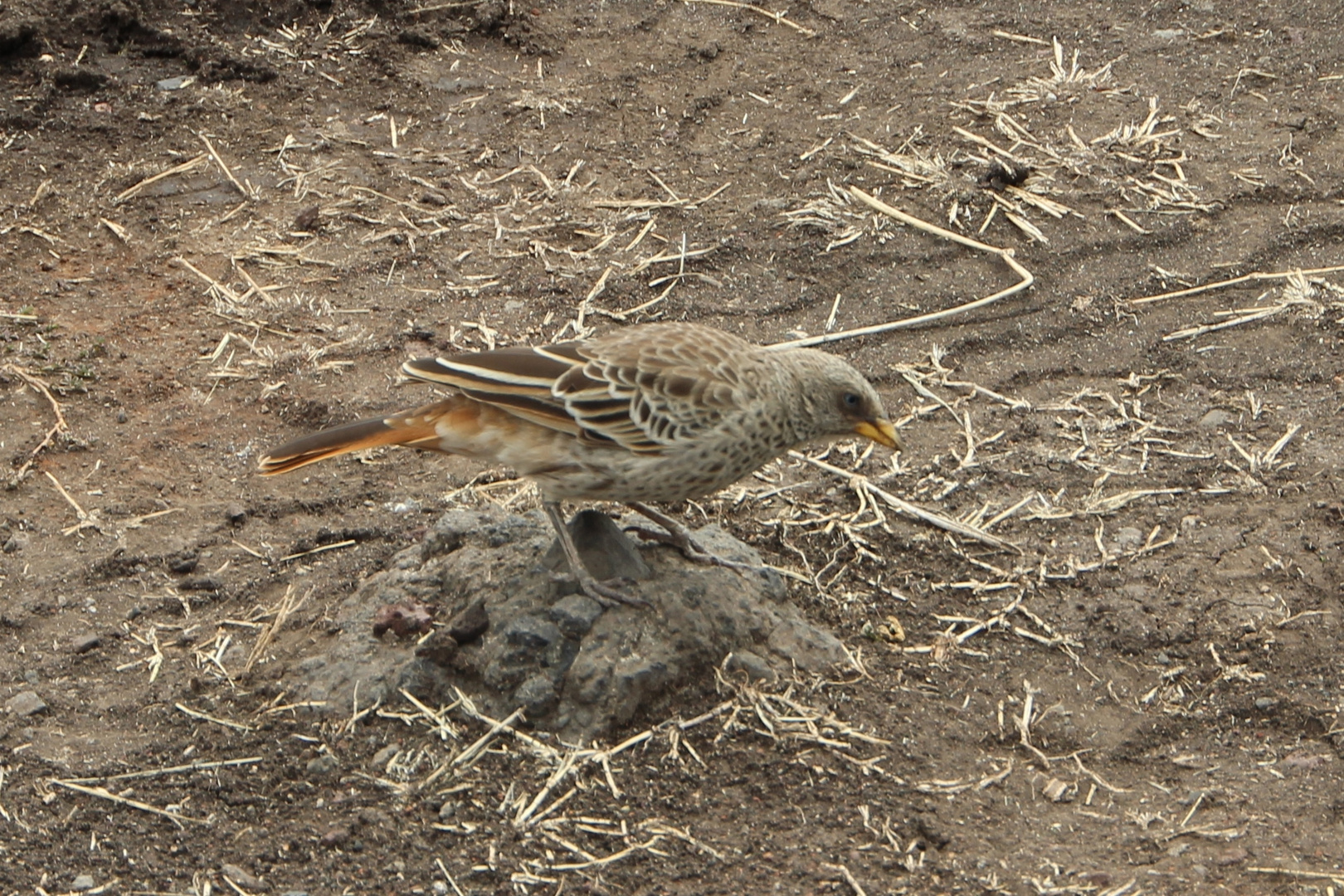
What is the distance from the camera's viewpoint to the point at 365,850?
4.37m

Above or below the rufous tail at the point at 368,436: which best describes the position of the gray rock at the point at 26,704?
below

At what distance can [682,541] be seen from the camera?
526 centimetres

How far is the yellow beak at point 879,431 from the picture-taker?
522 centimetres

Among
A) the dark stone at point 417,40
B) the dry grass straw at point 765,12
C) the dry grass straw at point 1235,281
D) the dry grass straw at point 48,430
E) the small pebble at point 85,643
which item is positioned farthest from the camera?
the dry grass straw at point 765,12

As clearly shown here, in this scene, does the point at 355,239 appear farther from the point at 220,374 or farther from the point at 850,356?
the point at 850,356

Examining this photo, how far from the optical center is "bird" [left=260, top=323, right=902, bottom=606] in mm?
4895

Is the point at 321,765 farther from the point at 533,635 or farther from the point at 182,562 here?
the point at 182,562

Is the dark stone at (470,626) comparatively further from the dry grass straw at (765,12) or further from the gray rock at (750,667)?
the dry grass straw at (765,12)

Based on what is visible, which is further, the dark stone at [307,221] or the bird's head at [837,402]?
the dark stone at [307,221]

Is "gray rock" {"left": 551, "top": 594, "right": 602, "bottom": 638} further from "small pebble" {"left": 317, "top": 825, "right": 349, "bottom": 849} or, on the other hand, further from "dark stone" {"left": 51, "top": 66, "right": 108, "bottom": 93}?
"dark stone" {"left": 51, "top": 66, "right": 108, "bottom": 93}

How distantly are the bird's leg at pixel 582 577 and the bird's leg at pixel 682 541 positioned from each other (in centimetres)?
32

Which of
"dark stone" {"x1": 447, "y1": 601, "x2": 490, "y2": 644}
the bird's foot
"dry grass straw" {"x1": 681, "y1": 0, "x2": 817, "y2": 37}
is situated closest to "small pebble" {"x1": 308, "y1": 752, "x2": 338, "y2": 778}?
"dark stone" {"x1": 447, "y1": 601, "x2": 490, "y2": 644}

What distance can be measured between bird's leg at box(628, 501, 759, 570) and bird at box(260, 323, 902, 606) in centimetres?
2

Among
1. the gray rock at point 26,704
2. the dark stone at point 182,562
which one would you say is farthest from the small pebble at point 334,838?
the dark stone at point 182,562
